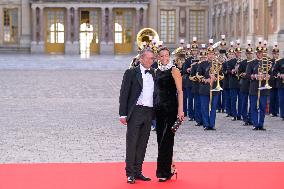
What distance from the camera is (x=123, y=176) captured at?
33.6 ft

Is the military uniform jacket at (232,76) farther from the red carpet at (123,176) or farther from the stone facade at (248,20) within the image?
the stone facade at (248,20)

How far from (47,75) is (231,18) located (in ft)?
79.4

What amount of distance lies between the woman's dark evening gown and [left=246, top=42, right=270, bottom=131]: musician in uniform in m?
6.30

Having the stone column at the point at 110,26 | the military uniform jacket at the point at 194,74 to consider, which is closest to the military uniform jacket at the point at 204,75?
the military uniform jacket at the point at 194,74

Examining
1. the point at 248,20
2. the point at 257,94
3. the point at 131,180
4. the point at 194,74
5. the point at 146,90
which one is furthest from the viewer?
the point at 248,20

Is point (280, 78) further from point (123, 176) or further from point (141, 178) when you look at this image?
point (141, 178)

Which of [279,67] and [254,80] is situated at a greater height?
[279,67]

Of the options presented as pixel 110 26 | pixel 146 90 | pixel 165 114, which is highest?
pixel 110 26

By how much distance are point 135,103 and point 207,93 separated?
646 centimetres

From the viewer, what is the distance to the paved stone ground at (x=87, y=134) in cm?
1226

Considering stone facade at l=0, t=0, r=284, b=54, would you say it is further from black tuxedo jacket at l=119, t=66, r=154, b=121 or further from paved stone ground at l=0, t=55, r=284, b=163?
black tuxedo jacket at l=119, t=66, r=154, b=121

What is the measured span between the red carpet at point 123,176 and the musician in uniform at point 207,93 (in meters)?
4.73

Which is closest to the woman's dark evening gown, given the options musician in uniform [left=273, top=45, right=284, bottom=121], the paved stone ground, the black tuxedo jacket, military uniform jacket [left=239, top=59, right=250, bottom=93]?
the black tuxedo jacket

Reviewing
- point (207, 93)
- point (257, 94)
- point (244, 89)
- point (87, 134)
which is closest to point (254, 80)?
point (257, 94)
